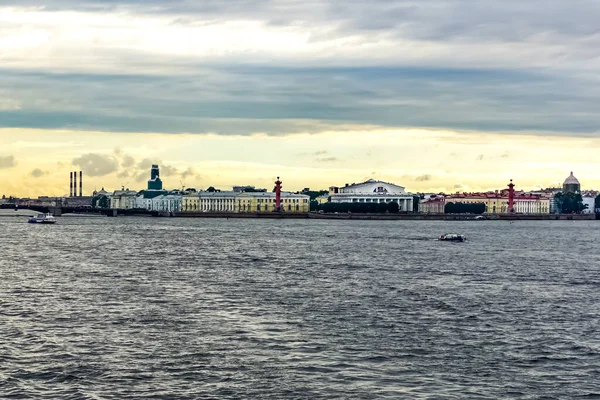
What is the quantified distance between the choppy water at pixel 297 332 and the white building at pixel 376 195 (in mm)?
134405

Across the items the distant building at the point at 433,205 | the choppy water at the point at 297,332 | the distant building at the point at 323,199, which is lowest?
the choppy water at the point at 297,332

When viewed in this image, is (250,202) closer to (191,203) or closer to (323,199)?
(191,203)

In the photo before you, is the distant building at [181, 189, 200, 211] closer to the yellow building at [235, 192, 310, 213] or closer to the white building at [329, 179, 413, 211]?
the yellow building at [235, 192, 310, 213]

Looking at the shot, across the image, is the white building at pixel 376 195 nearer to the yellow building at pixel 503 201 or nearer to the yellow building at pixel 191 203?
the yellow building at pixel 503 201

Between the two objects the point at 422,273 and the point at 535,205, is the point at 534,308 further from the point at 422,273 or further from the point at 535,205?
the point at 535,205

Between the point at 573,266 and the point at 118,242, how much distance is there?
2802 centimetres

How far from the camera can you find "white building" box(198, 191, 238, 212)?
172 meters

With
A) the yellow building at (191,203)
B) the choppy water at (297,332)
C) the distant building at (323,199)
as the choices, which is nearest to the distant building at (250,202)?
the yellow building at (191,203)

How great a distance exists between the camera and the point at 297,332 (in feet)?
66.6

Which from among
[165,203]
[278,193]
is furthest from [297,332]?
[165,203]

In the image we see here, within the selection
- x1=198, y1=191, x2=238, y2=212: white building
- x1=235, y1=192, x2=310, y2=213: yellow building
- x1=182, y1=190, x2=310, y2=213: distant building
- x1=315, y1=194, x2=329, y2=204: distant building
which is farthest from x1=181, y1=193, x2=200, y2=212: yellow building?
x1=315, y1=194, x2=329, y2=204: distant building

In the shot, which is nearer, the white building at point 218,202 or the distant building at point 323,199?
the white building at point 218,202

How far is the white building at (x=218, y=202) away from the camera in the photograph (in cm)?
17238

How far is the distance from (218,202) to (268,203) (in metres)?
9.48
